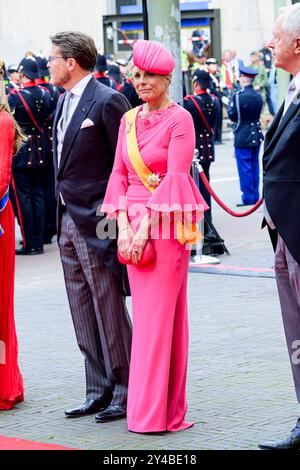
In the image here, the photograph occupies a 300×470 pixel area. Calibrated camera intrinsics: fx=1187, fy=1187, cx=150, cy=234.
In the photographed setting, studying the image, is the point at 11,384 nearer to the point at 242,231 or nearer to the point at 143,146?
the point at 143,146

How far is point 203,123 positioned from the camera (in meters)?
14.2

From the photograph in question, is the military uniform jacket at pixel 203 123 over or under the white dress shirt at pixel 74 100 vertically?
under

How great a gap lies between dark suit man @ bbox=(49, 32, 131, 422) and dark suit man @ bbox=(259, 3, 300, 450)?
1143 mm

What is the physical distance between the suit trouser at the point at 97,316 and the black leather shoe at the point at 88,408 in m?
0.03

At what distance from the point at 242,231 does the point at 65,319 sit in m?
5.38

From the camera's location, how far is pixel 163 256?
6078 millimetres

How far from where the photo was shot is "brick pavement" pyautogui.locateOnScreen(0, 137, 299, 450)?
614 centimetres

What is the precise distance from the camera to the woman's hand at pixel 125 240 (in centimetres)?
609

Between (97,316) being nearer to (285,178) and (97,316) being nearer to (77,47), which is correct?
(77,47)

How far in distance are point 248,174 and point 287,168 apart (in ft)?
38.1

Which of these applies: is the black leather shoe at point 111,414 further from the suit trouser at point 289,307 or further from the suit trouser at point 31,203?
the suit trouser at point 31,203

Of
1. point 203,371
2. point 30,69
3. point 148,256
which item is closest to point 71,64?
point 148,256

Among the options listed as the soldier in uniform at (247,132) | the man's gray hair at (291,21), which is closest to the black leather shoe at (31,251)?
the soldier in uniform at (247,132)
